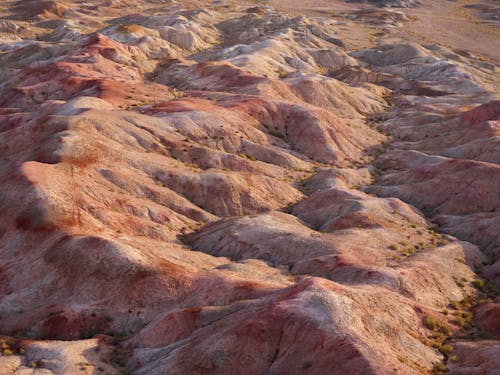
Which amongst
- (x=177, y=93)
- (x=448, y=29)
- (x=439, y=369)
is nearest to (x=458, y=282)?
(x=439, y=369)

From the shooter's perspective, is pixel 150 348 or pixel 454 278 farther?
pixel 454 278

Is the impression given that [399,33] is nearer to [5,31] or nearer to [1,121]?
[5,31]

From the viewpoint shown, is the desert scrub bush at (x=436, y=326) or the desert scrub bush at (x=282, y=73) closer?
the desert scrub bush at (x=436, y=326)

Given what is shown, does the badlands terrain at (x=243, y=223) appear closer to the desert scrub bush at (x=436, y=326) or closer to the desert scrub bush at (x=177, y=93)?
the desert scrub bush at (x=436, y=326)

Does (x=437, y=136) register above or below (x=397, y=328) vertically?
below

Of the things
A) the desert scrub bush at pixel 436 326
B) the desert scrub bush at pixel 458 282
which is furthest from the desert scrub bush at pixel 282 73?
the desert scrub bush at pixel 436 326

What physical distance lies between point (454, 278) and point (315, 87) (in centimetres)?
4916

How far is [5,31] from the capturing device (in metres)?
133

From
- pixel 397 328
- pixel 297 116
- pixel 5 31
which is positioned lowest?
pixel 5 31

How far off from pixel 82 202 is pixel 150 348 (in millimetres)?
15007

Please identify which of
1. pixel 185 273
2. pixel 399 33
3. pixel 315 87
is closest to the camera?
pixel 185 273

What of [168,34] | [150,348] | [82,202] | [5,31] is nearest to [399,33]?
[168,34]

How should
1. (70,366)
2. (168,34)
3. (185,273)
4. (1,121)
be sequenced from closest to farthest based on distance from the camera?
(70,366)
(185,273)
(1,121)
(168,34)

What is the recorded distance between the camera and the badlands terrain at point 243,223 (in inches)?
1113
